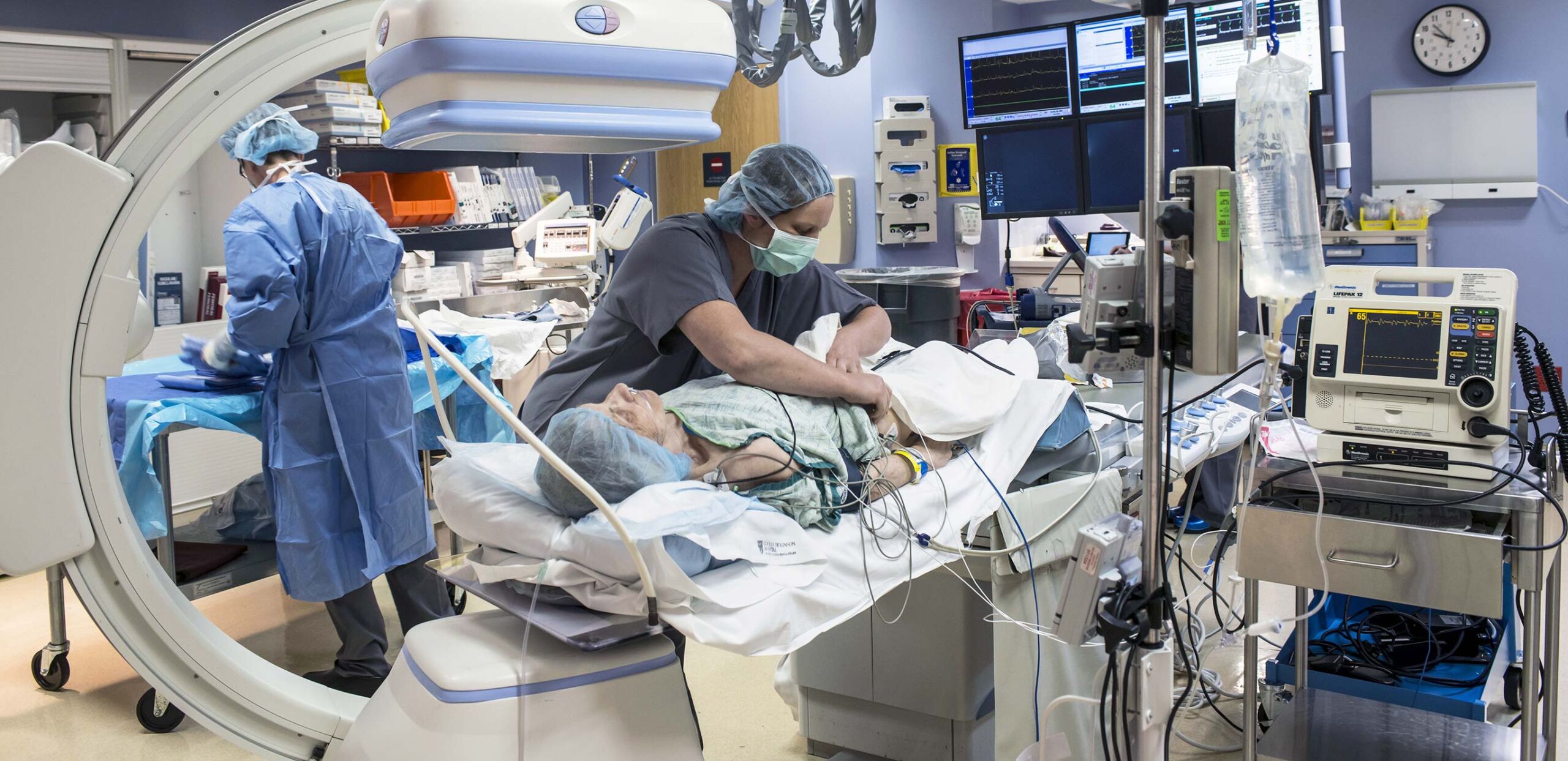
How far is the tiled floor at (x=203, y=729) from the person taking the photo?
107 inches

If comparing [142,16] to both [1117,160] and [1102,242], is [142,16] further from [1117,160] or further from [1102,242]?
[1102,242]

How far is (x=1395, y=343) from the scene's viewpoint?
2.09 metres

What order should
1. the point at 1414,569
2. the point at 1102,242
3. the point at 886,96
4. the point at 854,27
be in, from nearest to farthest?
1. the point at 1414,569
2. the point at 854,27
3. the point at 1102,242
4. the point at 886,96

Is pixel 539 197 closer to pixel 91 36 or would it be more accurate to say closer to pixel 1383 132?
pixel 91 36

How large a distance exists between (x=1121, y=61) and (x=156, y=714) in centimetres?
341

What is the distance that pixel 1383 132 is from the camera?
541 cm

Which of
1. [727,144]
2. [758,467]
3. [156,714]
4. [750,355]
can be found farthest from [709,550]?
[727,144]

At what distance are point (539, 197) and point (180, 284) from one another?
63.1 inches

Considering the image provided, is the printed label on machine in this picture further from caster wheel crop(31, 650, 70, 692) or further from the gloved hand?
caster wheel crop(31, 650, 70, 692)

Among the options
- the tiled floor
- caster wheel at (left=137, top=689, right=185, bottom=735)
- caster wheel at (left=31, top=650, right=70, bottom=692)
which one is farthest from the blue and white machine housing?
caster wheel at (left=31, top=650, right=70, bottom=692)

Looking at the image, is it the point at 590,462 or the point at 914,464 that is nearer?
the point at 590,462

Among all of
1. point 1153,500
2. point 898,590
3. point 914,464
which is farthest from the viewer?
point 898,590

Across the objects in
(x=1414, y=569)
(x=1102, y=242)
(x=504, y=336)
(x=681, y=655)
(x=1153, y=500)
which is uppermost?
(x=1102, y=242)

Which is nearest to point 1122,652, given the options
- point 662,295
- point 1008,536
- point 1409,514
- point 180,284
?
point 1008,536
